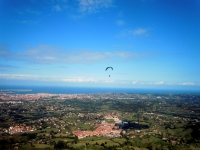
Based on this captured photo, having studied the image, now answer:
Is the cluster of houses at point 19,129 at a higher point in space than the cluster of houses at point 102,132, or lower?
higher

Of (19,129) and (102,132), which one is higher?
(19,129)

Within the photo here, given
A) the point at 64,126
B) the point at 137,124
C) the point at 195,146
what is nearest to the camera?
the point at 195,146

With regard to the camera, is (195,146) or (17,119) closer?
(195,146)

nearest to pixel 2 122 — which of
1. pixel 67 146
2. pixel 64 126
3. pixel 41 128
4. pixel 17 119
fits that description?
pixel 17 119

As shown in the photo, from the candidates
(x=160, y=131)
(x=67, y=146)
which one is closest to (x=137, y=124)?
(x=160, y=131)

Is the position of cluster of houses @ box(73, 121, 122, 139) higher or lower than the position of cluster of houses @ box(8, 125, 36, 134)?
lower

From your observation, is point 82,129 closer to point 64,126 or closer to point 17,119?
point 64,126

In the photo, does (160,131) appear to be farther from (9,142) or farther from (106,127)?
(9,142)

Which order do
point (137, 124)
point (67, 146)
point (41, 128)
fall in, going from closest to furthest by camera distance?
point (67, 146), point (41, 128), point (137, 124)

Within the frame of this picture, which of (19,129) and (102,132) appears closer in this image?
(19,129)
